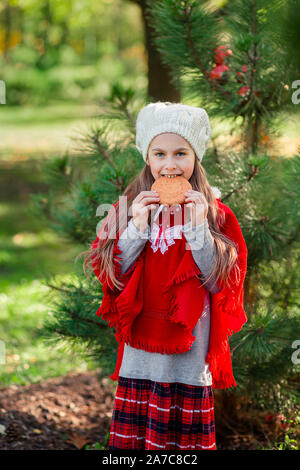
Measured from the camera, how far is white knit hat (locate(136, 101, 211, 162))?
209cm

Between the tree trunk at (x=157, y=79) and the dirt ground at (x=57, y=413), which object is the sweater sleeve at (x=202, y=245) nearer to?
the dirt ground at (x=57, y=413)

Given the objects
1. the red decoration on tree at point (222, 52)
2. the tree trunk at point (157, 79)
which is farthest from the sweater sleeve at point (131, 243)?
the tree trunk at point (157, 79)

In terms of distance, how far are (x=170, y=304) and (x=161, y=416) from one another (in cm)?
45

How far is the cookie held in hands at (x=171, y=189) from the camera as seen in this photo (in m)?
2.03

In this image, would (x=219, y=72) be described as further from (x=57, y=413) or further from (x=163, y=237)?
(x=57, y=413)

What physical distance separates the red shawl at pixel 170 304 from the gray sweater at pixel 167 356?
3cm

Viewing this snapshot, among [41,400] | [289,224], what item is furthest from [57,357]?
[289,224]

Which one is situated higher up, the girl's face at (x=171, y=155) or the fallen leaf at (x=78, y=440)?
the girl's face at (x=171, y=155)

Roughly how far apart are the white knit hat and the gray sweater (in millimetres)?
357

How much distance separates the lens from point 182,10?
2.48 meters

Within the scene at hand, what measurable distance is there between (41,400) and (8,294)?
7.15 ft

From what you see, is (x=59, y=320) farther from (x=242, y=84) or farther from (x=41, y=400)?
(x=242, y=84)

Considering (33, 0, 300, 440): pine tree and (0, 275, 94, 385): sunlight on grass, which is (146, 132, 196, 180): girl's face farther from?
(0, 275, 94, 385): sunlight on grass

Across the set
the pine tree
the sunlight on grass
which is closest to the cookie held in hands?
the pine tree
